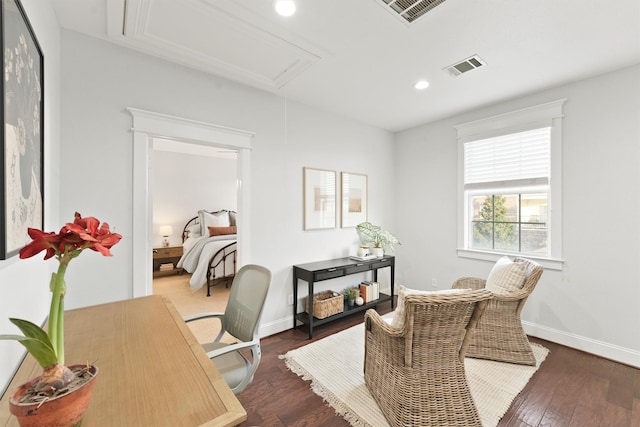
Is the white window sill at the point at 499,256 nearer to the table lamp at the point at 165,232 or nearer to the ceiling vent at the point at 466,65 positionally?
the ceiling vent at the point at 466,65

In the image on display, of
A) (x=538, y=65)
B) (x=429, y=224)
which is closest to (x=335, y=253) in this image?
(x=429, y=224)

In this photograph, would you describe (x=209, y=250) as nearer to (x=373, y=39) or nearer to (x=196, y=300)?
(x=196, y=300)

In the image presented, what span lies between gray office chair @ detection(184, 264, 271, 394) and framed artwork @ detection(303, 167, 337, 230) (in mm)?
1580

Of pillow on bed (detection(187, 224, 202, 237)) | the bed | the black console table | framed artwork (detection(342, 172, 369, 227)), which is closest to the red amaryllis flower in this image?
the black console table

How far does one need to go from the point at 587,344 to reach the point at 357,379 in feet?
7.63

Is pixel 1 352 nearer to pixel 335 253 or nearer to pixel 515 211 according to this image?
pixel 335 253

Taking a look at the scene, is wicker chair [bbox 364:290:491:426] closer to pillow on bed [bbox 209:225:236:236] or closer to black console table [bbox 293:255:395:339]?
black console table [bbox 293:255:395:339]

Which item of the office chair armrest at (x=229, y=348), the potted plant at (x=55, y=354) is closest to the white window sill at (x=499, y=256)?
the office chair armrest at (x=229, y=348)

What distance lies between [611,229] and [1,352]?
4.14 m

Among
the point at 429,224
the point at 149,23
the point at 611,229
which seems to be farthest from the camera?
the point at 429,224

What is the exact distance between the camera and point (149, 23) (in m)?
1.92

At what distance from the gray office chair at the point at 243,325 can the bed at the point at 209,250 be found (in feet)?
8.16

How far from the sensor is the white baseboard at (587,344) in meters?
2.45

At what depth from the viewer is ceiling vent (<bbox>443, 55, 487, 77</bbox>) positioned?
2347mm
